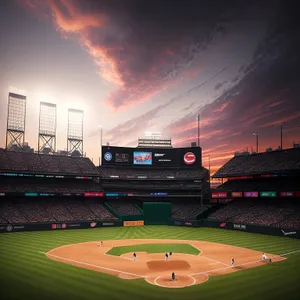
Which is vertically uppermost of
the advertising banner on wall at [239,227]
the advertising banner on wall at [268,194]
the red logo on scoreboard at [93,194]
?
the advertising banner on wall at [268,194]

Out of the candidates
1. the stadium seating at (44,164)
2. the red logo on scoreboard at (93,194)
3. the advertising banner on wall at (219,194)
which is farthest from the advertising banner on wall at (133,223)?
the advertising banner on wall at (219,194)

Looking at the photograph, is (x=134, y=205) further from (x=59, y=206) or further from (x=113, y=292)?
(x=113, y=292)

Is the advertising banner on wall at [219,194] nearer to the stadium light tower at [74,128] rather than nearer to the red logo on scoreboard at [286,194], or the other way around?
the red logo on scoreboard at [286,194]

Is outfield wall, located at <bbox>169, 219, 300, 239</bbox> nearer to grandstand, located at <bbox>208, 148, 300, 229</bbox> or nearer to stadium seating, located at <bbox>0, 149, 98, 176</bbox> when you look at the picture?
grandstand, located at <bbox>208, 148, 300, 229</bbox>

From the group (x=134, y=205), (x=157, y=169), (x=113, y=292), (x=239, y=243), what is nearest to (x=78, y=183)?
(x=134, y=205)

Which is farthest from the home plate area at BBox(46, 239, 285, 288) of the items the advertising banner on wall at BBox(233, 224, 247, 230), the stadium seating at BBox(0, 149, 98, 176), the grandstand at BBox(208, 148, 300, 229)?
the stadium seating at BBox(0, 149, 98, 176)
